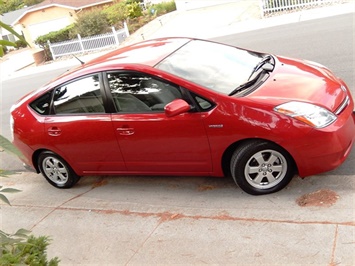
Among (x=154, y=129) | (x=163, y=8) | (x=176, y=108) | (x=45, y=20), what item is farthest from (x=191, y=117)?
(x=45, y=20)

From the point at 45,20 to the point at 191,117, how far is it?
1578 inches

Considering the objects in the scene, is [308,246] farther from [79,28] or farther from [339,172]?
[79,28]

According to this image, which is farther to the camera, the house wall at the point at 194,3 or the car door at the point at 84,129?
the house wall at the point at 194,3

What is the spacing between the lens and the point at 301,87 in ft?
13.4

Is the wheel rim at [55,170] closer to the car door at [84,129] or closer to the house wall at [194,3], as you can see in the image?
the car door at [84,129]

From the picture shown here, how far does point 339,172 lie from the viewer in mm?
4234

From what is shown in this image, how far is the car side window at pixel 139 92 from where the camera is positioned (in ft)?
13.8

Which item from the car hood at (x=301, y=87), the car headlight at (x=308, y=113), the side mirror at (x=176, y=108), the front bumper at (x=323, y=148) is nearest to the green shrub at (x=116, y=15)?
the car hood at (x=301, y=87)

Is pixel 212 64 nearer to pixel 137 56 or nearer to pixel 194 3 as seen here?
pixel 137 56

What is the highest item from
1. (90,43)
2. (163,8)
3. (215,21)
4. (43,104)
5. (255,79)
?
(43,104)

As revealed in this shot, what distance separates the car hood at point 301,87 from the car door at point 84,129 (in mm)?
1666

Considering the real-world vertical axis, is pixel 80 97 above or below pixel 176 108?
above

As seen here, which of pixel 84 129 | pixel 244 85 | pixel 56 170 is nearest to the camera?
pixel 244 85

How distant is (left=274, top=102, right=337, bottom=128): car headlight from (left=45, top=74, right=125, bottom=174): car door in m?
1.87
